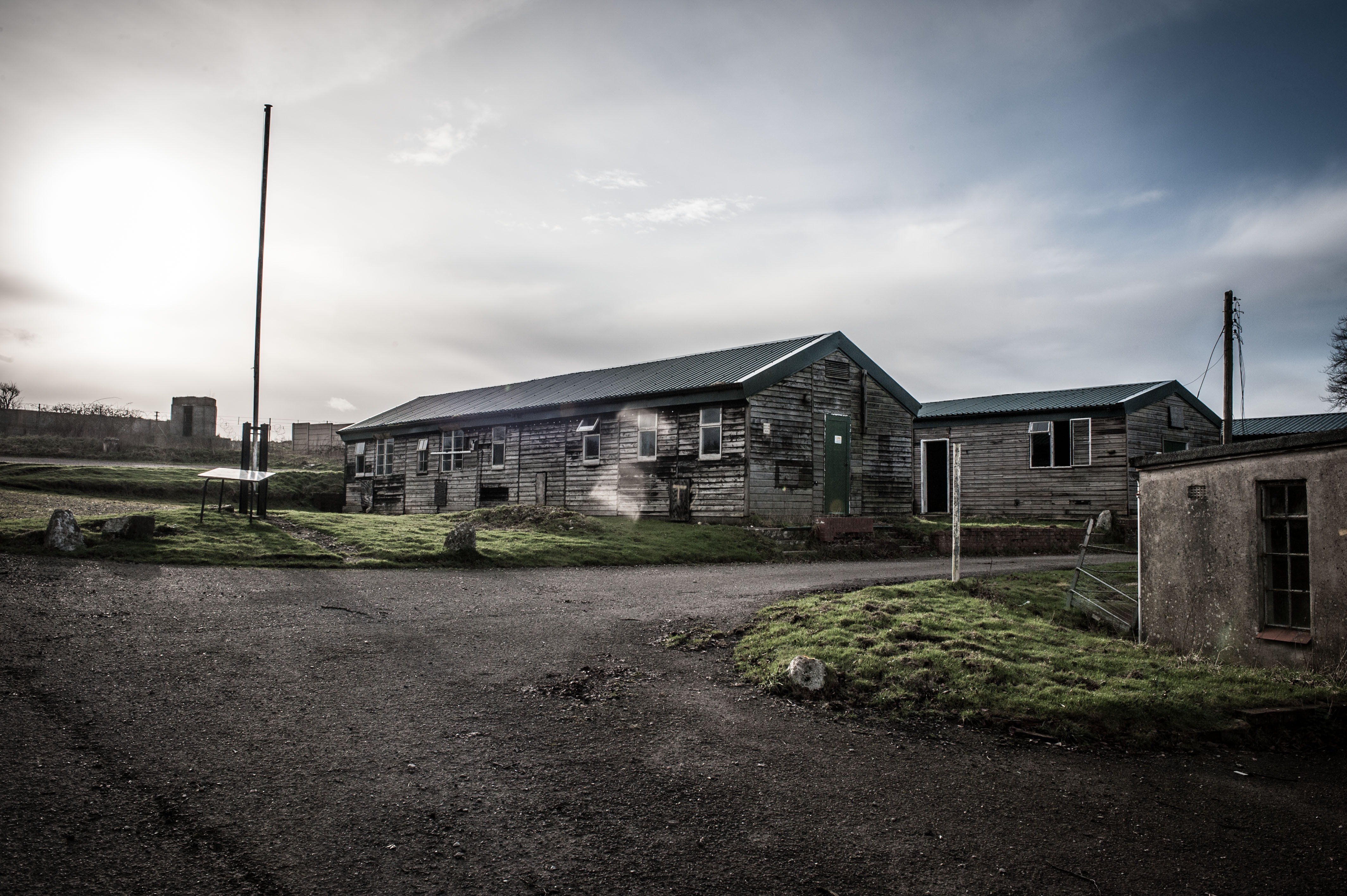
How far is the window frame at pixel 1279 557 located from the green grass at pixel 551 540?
997cm

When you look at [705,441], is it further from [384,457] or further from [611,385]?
[384,457]

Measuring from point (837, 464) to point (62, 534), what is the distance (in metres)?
17.8

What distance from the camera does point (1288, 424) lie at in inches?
1273

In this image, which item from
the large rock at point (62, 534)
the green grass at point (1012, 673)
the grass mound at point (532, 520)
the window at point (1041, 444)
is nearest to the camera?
the green grass at point (1012, 673)

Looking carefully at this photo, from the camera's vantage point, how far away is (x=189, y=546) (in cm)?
1248

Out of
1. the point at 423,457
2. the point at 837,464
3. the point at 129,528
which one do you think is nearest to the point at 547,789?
the point at 129,528

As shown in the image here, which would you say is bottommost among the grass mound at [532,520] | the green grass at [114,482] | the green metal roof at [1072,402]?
the grass mound at [532,520]

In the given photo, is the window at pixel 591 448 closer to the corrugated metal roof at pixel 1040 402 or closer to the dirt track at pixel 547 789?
the corrugated metal roof at pixel 1040 402

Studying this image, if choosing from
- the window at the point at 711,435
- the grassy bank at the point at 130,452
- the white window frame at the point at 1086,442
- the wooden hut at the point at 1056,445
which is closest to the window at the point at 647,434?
the window at the point at 711,435

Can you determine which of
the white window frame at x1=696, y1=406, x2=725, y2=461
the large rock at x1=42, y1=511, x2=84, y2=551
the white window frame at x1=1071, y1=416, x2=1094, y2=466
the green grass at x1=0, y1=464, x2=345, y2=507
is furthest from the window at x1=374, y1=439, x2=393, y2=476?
the white window frame at x1=1071, y1=416, x2=1094, y2=466

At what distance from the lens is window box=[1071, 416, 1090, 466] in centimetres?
2514

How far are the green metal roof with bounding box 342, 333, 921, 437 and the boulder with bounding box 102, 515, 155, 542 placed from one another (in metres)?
12.7

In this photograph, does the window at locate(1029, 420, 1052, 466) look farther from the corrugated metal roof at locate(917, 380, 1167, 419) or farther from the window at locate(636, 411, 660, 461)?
the window at locate(636, 411, 660, 461)

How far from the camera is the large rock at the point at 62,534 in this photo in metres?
11.4
